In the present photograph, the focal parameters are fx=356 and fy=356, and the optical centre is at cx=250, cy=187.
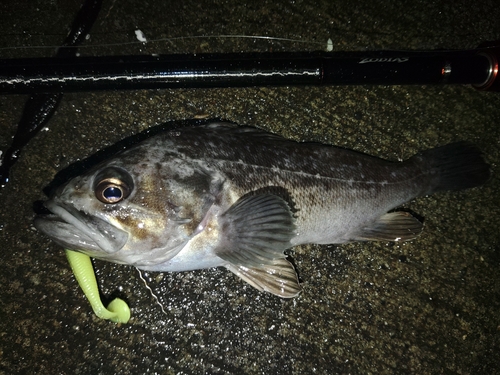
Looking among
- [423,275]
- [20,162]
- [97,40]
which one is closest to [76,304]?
Result: [20,162]

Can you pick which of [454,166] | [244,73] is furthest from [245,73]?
[454,166]

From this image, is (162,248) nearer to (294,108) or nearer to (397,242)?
(294,108)

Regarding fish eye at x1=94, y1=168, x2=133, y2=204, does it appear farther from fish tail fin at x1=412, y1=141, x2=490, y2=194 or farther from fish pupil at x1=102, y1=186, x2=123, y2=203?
fish tail fin at x1=412, y1=141, x2=490, y2=194

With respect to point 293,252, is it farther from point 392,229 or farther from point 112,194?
point 112,194

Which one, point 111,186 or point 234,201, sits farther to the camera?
point 234,201

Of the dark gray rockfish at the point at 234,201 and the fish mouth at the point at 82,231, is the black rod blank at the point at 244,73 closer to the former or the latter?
the dark gray rockfish at the point at 234,201
